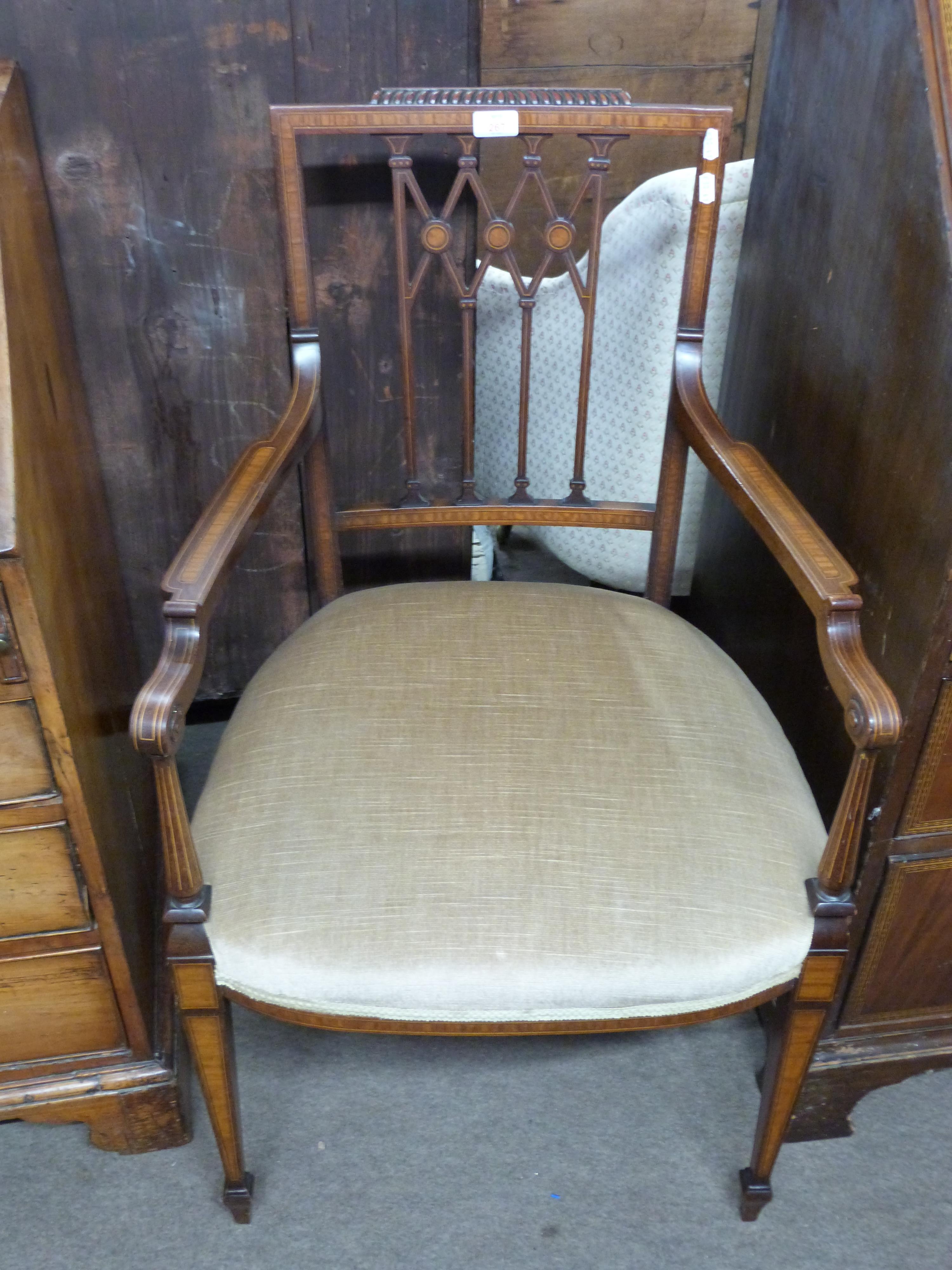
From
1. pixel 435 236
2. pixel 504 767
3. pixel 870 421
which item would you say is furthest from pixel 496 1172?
pixel 435 236

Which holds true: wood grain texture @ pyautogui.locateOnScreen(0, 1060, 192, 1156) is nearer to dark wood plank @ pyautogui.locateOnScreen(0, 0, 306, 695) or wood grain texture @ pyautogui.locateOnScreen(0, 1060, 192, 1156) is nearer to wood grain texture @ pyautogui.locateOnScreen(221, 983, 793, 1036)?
wood grain texture @ pyautogui.locateOnScreen(221, 983, 793, 1036)

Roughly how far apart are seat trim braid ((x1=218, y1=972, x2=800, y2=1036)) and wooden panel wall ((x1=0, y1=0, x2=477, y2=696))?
0.80 meters

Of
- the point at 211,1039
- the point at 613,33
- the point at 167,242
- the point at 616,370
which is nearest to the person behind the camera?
the point at 211,1039

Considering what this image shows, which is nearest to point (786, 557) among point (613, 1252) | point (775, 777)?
point (775, 777)

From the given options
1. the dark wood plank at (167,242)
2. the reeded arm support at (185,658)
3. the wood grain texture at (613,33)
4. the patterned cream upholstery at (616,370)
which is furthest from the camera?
the wood grain texture at (613,33)

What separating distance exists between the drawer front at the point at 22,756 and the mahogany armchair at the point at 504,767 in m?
0.14

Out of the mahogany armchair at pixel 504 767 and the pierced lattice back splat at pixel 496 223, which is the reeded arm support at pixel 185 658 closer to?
the mahogany armchair at pixel 504 767

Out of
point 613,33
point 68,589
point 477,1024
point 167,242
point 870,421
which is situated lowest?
point 477,1024

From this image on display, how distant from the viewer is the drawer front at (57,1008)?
1.06 meters

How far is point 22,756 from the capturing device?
3.04 ft

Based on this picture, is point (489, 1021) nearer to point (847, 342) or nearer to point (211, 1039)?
point (211, 1039)

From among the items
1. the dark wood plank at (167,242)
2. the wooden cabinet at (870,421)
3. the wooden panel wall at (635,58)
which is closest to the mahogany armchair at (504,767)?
the wooden cabinet at (870,421)

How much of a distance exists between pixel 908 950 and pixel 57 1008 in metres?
0.92

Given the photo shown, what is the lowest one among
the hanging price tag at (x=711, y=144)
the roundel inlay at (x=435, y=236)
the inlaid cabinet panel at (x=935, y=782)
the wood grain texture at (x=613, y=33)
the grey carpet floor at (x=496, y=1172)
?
the grey carpet floor at (x=496, y=1172)
